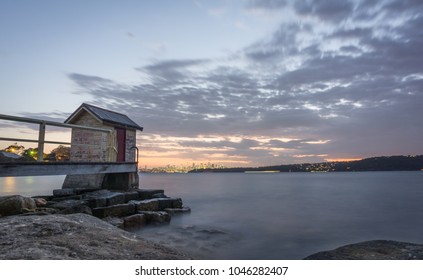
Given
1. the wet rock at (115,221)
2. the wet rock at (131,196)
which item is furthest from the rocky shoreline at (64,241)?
the wet rock at (131,196)

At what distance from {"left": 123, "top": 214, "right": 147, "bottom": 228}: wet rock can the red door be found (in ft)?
18.8

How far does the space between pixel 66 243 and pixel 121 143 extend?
13598mm

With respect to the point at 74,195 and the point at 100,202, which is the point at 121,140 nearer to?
the point at 74,195

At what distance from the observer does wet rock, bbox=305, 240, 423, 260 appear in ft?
20.5

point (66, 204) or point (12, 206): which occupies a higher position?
point (12, 206)

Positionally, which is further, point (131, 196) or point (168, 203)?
point (168, 203)

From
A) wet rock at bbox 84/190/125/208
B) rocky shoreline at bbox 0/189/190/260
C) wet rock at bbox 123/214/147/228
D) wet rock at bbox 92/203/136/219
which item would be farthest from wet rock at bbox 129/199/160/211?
rocky shoreline at bbox 0/189/190/260

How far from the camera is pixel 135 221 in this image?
41.7ft

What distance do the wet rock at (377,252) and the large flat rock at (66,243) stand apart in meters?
3.59

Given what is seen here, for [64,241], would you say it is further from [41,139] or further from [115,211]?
[115,211]

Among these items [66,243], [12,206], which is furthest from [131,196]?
[66,243]
